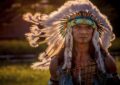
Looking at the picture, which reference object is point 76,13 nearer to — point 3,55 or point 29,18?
point 29,18

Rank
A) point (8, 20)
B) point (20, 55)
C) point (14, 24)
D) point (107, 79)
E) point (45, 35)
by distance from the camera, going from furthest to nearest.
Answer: point (14, 24) → point (8, 20) → point (20, 55) → point (45, 35) → point (107, 79)

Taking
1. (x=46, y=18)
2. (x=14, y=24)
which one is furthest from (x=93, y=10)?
(x=14, y=24)

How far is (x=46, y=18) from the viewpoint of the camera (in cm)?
938

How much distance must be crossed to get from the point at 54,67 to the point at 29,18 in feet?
4.05

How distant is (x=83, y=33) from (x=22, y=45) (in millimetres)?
22359

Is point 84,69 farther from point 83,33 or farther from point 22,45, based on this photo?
point 22,45

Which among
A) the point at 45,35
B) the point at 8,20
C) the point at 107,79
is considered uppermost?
the point at 8,20

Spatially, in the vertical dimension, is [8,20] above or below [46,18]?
above

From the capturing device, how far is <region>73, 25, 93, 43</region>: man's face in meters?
8.68

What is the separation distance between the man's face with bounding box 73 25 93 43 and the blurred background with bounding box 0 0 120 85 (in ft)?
28.6

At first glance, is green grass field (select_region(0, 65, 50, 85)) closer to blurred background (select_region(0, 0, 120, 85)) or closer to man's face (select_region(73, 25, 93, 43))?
blurred background (select_region(0, 0, 120, 85))

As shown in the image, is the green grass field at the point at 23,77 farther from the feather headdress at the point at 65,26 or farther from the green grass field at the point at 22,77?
the feather headdress at the point at 65,26

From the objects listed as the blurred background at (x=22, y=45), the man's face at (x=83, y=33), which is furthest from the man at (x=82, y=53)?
the blurred background at (x=22, y=45)

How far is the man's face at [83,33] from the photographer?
8.68 metres
